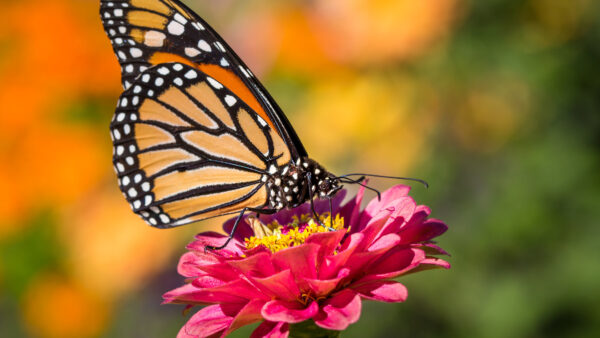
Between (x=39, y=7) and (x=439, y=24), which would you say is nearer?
(x=439, y=24)

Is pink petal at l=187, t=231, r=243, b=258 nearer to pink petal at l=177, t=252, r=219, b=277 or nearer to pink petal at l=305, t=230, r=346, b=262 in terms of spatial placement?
pink petal at l=177, t=252, r=219, b=277

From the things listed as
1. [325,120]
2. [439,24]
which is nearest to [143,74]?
[325,120]

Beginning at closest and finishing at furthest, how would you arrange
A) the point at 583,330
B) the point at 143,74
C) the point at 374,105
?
the point at 143,74 → the point at 583,330 → the point at 374,105

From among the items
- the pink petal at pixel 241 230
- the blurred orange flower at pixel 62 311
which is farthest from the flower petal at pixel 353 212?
the blurred orange flower at pixel 62 311

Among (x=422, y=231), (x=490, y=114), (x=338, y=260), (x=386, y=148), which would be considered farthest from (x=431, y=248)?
(x=490, y=114)

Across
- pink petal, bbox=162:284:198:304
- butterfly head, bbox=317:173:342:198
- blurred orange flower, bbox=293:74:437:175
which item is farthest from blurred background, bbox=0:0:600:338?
pink petal, bbox=162:284:198:304

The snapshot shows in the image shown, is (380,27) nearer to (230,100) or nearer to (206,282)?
(230,100)

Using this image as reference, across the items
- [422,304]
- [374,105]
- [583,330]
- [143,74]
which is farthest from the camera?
[374,105]

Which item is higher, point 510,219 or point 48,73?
point 48,73

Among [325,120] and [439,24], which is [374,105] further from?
[439,24]
